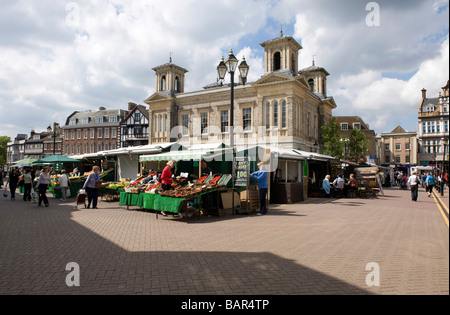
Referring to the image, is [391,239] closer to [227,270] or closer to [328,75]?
[227,270]

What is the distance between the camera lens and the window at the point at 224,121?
3344 cm

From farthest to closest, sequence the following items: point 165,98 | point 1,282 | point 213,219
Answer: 1. point 165,98
2. point 213,219
3. point 1,282

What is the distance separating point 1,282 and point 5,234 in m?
4.11

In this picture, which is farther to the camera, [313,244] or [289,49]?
[289,49]

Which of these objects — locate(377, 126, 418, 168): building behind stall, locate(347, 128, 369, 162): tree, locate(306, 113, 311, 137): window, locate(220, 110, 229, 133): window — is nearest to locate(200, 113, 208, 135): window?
locate(220, 110, 229, 133): window

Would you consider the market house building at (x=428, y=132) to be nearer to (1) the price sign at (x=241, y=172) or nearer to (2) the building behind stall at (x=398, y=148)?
(2) the building behind stall at (x=398, y=148)

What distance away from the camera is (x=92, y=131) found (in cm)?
6556

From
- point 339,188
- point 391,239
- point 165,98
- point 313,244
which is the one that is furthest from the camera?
point 165,98

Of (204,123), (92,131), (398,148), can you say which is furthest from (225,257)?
(398,148)

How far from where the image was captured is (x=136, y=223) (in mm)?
9430

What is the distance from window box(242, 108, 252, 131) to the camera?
1268 inches

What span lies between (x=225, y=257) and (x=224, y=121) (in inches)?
1128

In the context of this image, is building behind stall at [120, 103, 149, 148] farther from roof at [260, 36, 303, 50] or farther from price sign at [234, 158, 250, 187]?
price sign at [234, 158, 250, 187]

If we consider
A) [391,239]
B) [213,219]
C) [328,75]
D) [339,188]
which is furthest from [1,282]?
[328,75]
